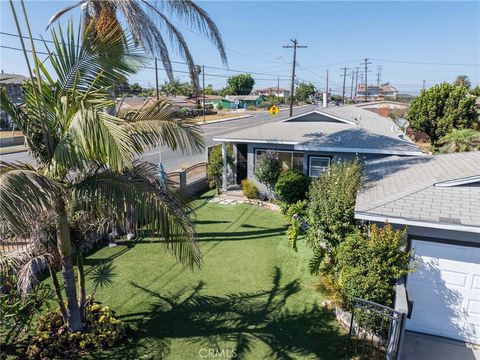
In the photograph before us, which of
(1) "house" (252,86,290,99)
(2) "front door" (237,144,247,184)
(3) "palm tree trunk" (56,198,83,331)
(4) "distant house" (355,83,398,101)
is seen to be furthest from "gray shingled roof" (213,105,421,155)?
(4) "distant house" (355,83,398,101)

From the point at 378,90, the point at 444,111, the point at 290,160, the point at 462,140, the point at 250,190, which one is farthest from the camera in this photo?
the point at 378,90

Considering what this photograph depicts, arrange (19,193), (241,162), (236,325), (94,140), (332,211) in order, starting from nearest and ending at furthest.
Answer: (19,193) → (94,140) → (236,325) → (332,211) → (241,162)

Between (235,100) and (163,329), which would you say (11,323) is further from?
(235,100)

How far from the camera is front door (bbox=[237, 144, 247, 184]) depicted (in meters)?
17.2

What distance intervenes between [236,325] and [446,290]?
4.38 meters

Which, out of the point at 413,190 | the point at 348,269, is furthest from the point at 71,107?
the point at 413,190

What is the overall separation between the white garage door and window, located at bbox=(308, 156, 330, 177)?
7.80 meters

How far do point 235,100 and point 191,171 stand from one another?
236 ft

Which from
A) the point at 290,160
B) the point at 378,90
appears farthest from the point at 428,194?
the point at 378,90

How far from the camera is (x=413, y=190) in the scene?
8.22 m

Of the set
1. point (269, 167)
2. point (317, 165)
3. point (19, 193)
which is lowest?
point (269, 167)

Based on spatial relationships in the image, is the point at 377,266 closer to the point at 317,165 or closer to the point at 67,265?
the point at 67,265

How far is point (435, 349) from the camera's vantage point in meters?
6.68

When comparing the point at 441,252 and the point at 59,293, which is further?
the point at 441,252
